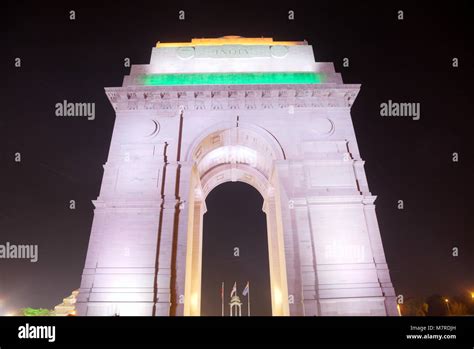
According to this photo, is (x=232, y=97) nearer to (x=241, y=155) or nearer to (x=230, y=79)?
(x=230, y=79)

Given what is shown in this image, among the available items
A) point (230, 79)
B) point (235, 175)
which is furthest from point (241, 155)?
point (230, 79)

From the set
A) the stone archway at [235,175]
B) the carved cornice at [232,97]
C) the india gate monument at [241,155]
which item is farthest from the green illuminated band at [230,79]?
the stone archway at [235,175]

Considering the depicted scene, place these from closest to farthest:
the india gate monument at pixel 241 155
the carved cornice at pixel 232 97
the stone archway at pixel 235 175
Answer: the india gate monument at pixel 241 155
the stone archway at pixel 235 175
the carved cornice at pixel 232 97

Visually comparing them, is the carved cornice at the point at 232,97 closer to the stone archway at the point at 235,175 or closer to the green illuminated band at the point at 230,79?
the green illuminated band at the point at 230,79

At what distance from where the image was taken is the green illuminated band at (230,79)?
2359 centimetres

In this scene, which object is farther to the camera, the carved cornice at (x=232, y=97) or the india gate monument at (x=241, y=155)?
the carved cornice at (x=232, y=97)

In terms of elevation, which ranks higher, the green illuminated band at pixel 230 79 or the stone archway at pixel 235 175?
the green illuminated band at pixel 230 79

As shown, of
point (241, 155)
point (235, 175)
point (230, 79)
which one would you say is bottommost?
point (241, 155)

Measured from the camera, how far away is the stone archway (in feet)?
71.1

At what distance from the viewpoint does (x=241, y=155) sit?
26484mm

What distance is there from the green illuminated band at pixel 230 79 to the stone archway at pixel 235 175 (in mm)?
3691

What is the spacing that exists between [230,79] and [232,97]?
6.72ft

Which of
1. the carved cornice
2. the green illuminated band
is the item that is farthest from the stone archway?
the green illuminated band

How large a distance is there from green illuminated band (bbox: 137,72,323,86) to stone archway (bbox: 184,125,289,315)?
12.1ft
